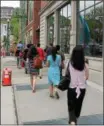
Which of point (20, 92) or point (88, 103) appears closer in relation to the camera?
point (88, 103)

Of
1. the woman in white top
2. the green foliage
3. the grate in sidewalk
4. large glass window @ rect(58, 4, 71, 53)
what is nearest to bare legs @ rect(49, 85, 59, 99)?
the grate in sidewalk

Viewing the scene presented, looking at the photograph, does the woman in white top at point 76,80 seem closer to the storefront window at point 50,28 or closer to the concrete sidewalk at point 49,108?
the concrete sidewalk at point 49,108

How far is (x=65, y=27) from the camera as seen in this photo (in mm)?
23188

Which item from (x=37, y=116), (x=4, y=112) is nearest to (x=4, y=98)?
(x=4, y=112)

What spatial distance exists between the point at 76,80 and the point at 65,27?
16.4 metres

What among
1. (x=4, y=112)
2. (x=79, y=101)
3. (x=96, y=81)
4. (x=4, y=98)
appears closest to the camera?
(x=79, y=101)

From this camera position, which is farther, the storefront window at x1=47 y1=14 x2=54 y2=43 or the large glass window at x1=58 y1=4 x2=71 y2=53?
the storefront window at x1=47 y1=14 x2=54 y2=43

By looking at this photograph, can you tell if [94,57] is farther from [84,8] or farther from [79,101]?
[79,101]

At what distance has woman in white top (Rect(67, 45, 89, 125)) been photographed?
6.89 m

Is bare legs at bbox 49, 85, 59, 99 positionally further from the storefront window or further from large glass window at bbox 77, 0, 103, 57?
the storefront window

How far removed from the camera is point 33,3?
46906 mm

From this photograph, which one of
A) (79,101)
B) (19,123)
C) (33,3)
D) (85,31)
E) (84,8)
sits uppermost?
(33,3)

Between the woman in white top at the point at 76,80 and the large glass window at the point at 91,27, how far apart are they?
26.2 ft

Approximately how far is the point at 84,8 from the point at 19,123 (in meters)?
10.7
